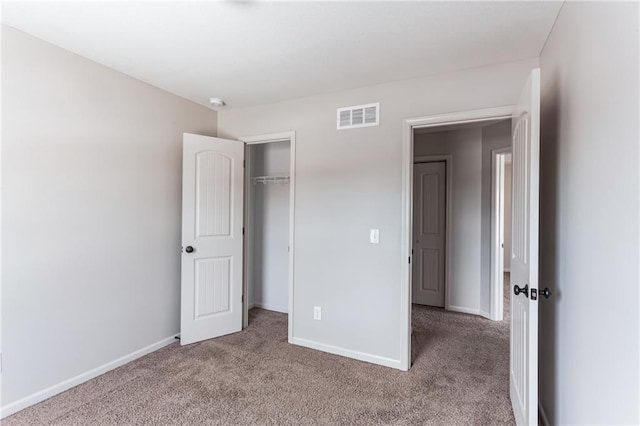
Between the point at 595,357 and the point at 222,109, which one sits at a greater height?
the point at 222,109

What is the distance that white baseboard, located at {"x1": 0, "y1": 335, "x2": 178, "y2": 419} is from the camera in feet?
6.21

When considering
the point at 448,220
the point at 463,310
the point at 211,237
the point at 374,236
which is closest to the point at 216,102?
the point at 211,237

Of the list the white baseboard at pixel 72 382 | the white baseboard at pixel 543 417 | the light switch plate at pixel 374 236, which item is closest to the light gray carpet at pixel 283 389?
the white baseboard at pixel 72 382

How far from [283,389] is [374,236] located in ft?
→ 4.38

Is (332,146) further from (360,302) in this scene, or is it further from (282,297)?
(282,297)

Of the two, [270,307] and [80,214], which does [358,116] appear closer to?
[80,214]

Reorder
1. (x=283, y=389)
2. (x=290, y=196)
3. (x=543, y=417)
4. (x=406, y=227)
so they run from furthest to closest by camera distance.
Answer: (x=290, y=196), (x=406, y=227), (x=283, y=389), (x=543, y=417)

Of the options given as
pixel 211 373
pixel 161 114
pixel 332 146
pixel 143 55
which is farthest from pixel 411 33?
pixel 211 373

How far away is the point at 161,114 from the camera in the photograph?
279 centimetres

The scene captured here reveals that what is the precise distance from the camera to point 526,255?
5.22 ft

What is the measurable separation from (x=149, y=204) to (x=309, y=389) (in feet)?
6.60

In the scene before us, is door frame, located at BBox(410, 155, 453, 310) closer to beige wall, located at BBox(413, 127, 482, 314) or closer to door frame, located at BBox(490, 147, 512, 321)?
beige wall, located at BBox(413, 127, 482, 314)

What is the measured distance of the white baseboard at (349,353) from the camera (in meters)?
2.52

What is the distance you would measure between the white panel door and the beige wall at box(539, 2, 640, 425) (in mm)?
2350
